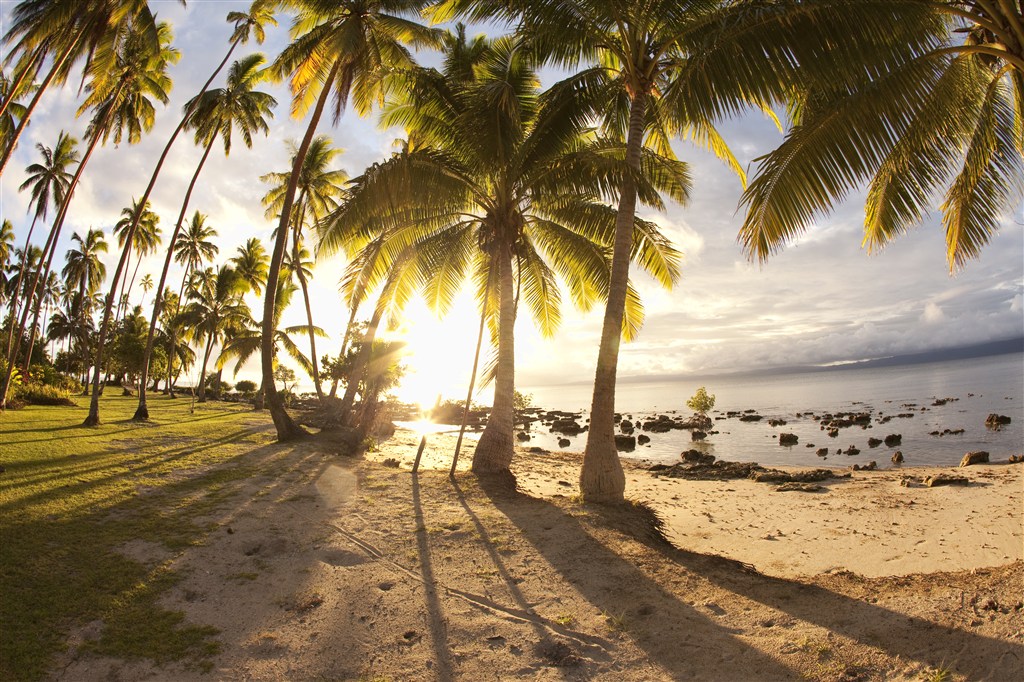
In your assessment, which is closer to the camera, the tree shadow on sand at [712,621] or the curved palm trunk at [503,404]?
the tree shadow on sand at [712,621]

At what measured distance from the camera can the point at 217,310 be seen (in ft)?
120

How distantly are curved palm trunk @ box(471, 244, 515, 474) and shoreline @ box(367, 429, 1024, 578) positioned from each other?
146 cm

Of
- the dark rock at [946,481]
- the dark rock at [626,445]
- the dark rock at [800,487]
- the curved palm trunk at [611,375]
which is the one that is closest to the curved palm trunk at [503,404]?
the curved palm trunk at [611,375]

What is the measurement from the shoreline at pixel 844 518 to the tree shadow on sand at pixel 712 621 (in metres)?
1.49

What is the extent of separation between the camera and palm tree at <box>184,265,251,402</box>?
118 ft

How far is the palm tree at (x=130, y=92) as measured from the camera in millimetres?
16125

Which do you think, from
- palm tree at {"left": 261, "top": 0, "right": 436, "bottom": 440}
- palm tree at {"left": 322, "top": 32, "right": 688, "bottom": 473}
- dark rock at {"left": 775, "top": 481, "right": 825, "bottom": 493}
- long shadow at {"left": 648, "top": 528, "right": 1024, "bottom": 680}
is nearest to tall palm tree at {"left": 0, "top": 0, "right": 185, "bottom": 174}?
palm tree at {"left": 261, "top": 0, "right": 436, "bottom": 440}

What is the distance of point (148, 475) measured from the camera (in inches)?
353

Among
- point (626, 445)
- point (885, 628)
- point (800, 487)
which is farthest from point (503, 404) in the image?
point (626, 445)

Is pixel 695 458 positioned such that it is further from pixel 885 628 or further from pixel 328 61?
pixel 328 61

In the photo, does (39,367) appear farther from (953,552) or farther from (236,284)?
(953,552)

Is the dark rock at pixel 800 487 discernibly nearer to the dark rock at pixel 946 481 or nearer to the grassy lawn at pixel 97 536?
the dark rock at pixel 946 481

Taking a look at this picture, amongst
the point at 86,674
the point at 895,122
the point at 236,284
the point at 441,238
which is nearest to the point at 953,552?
the point at 895,122

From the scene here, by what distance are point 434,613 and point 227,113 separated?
21.7m
